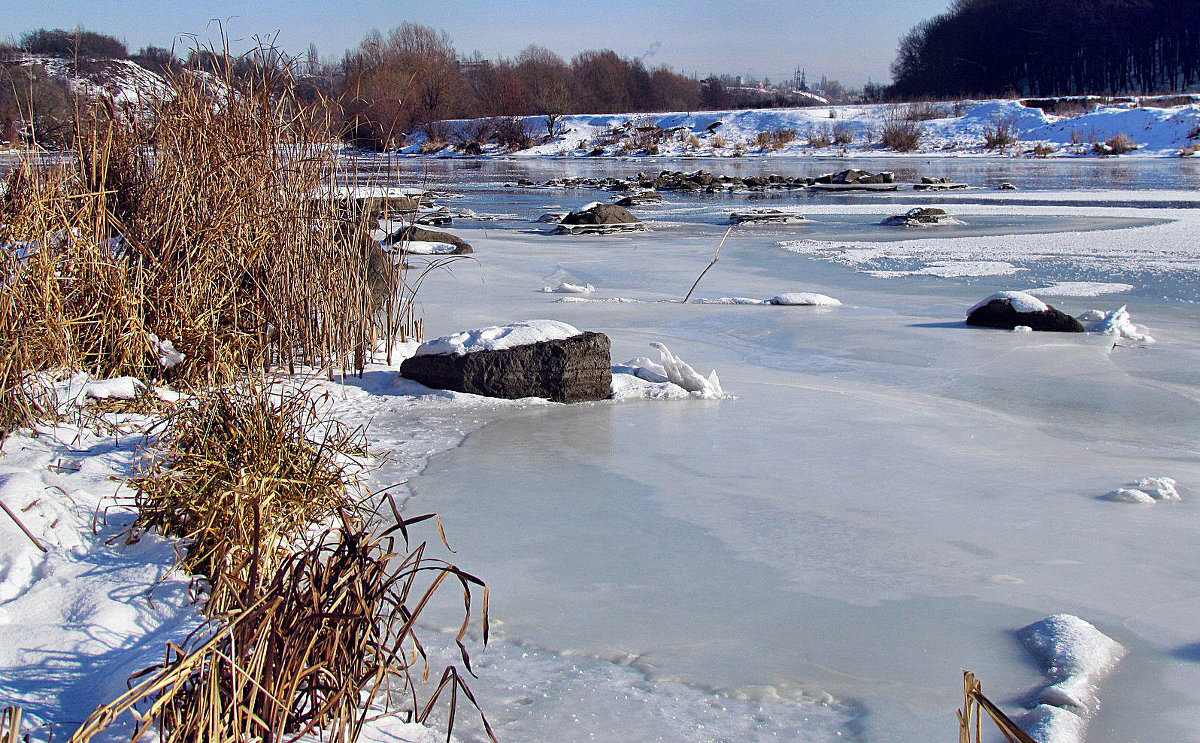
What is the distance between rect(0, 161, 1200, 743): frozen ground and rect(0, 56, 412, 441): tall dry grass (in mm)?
545

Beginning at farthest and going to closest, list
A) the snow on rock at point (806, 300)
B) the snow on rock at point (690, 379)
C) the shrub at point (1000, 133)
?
1. the shrub at point (1000, 133)
2. the snow on rock at point (806, 300)
3. the snow on rock at point (690, 379)

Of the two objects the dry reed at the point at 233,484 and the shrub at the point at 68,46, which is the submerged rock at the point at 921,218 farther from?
the dry reed at the point at 233,484

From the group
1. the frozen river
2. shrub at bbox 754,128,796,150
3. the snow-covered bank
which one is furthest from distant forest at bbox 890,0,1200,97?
the frozen river

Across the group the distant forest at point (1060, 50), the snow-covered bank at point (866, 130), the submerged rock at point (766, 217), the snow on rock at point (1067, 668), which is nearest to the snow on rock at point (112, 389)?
the snow on rock at point (1067, 668)

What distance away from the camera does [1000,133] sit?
123 ft

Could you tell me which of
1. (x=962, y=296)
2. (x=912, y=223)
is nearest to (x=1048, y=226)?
(x=912, y=223)

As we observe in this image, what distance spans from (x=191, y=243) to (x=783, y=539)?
3075mm

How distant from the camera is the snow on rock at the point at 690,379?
4859 mm

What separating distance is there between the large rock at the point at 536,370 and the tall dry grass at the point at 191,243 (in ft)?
2.38

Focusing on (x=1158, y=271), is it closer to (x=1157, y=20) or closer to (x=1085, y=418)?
(x=1085, y=418)

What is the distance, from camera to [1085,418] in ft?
14.8

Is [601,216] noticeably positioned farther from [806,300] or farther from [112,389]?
[112,389]

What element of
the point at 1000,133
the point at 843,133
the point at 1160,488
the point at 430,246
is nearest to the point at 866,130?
the point at 843,133

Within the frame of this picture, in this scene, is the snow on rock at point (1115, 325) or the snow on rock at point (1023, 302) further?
the snow on rock at point (1023, 302)
